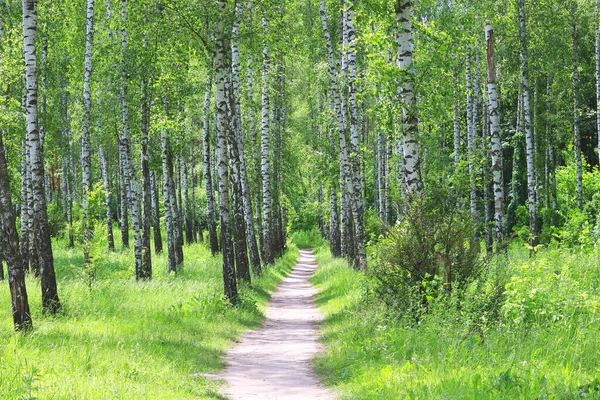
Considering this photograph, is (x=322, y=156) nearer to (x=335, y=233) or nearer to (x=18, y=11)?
(x=335, y=233)

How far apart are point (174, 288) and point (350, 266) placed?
8.67m

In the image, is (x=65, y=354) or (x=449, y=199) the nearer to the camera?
(x=65, y=354)

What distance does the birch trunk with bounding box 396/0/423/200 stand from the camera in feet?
39.2

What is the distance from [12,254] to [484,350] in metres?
6.93

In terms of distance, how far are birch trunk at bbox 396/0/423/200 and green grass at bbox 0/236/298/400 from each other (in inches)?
176

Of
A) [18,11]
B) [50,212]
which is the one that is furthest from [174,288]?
[50,212]

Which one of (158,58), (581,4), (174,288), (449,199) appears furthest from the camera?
(581,4)

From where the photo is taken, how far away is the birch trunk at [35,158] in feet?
38.4

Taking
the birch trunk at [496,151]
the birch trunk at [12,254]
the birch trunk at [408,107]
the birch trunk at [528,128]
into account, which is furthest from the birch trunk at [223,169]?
the birch trunk at [528,128]

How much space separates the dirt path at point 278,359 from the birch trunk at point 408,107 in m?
3.46

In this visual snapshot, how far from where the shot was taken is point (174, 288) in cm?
1797

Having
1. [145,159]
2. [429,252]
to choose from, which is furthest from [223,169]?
[429,252]

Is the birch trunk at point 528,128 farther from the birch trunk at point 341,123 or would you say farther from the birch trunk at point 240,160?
the birch trunk at point 240,160

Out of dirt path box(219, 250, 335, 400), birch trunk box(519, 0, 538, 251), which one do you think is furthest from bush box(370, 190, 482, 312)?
birch trunk box(519, 0, 538, 251)
